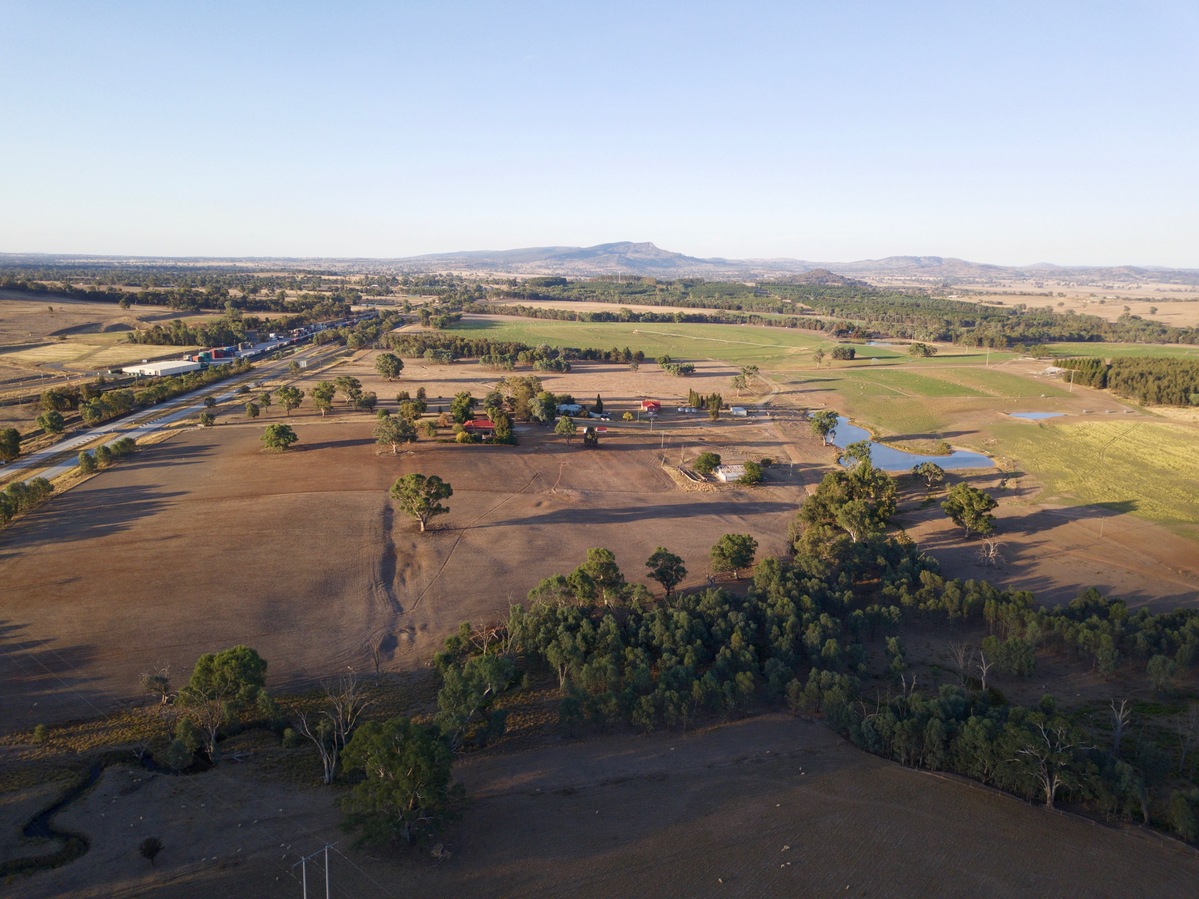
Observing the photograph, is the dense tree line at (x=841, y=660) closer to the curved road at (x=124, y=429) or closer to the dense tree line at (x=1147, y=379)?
the curved road at (x=124, y=429)

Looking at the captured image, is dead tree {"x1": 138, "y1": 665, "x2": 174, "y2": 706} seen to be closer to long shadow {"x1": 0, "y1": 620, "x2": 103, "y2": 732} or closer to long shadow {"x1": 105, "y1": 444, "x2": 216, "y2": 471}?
long shadow {"x1": 0, "y1": 620, "x2": 103, "y2": 732}

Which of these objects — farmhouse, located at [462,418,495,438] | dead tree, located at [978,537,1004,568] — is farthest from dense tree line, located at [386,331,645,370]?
dead tree, located at [978,537,1004,568]

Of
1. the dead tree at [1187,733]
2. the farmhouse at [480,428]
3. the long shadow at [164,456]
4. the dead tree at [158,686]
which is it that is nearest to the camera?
the dead tree at [1187,733]

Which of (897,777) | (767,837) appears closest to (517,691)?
(767,837)

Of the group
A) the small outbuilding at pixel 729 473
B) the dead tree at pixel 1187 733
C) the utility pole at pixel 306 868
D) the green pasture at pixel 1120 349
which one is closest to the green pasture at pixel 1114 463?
the small outbuilding at pixel 729 473

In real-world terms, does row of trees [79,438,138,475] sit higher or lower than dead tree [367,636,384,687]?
higher
